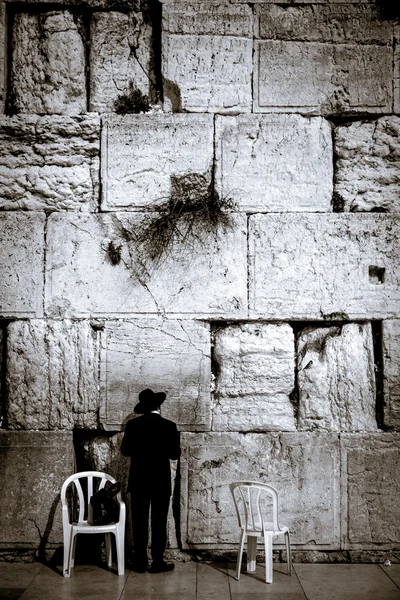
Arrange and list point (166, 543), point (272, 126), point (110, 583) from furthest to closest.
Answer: point (272, 126)
point (166, 543)
point (110, 583)

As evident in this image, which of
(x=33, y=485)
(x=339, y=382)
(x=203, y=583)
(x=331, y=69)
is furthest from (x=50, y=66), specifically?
(x=203, y=583)

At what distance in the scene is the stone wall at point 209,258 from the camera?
5.07 metres

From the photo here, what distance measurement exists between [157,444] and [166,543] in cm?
90

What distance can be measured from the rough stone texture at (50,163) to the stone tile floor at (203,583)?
2.81m

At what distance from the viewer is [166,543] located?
197 inches

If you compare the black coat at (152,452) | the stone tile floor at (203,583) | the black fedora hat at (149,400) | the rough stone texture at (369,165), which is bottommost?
the stone tile floor at (203,583)

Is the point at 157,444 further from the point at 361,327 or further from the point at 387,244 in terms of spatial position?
the point at 387,244

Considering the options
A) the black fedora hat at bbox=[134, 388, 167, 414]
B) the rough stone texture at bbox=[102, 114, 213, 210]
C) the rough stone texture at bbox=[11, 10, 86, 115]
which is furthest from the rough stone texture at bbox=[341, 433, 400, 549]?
the rough stone texture at bbox=[11, 10, 86, 115]

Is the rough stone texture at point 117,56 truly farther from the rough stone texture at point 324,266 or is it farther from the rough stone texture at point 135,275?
the rough stone texture at point 324,266

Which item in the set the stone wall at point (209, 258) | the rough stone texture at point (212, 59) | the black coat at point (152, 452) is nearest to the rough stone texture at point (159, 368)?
the stone wall at point (209, 258)

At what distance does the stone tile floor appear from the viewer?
4168mm

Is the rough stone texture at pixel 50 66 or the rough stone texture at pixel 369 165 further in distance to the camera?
the rough stone texture at pixel 50 66

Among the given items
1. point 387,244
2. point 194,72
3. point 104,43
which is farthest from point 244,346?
point 104,43

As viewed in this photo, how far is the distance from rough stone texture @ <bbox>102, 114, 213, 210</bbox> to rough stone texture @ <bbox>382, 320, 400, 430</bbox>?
195 cm
